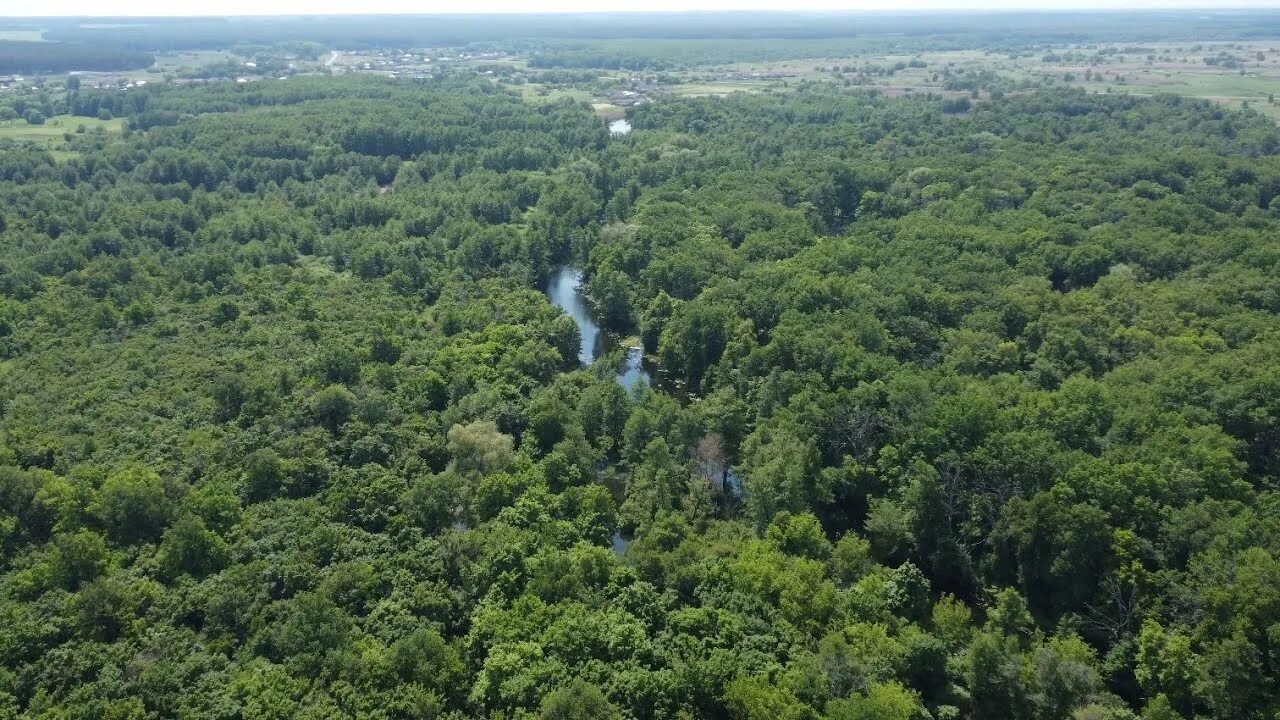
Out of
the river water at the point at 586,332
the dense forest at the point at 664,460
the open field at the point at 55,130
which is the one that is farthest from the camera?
the open field at the point at 55,130

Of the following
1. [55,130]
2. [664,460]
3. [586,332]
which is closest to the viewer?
[664,460]

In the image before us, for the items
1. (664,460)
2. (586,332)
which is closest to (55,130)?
(586,332)

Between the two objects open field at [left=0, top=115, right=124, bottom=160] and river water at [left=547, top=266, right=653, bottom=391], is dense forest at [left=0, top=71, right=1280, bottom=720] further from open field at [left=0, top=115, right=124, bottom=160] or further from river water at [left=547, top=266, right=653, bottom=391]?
open field at [left=0, top=115, right=124, bottom=160]

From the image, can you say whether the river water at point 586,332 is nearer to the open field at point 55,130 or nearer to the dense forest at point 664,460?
the dense forest at point 664,460

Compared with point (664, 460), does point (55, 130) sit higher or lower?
higher

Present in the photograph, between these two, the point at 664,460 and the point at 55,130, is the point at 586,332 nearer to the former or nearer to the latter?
the point at 664,460

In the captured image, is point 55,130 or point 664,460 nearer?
point 664,460

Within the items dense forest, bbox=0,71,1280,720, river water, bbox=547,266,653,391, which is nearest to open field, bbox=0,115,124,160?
dense forest, bbox=0,71,1280,720

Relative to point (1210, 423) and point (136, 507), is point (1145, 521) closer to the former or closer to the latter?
point (1210, 423)

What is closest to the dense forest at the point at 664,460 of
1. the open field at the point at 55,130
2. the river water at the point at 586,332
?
the river water at the point at 586,332
